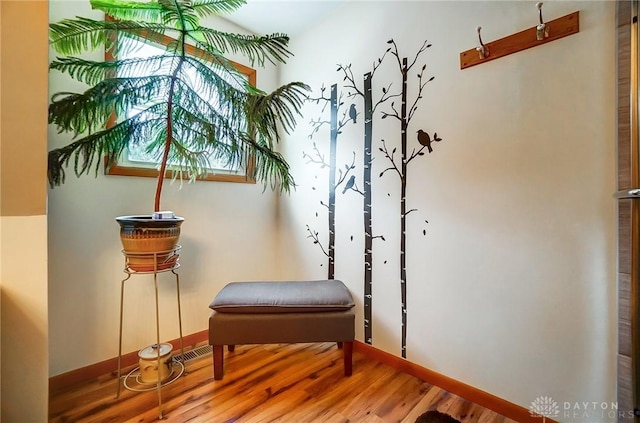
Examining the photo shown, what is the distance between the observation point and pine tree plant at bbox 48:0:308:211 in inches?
43.6

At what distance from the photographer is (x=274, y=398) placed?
1.32 metres

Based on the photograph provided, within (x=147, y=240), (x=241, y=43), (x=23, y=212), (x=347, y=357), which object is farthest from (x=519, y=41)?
(x=23, y=212)

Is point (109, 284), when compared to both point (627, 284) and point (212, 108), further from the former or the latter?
point (627, 284)

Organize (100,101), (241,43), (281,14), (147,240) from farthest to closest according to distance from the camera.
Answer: (281,14), (241,43), (147,240), (100,101)

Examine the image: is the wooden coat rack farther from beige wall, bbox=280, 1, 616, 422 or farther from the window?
the window

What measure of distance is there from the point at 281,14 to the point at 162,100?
4.09 feet

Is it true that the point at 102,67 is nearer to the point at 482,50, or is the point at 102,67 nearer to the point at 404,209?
the point at 404,209

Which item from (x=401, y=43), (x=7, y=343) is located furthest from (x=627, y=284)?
(x=7, y=343)

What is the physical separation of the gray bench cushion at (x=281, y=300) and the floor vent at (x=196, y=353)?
50cm

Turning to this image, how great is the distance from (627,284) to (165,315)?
229cm

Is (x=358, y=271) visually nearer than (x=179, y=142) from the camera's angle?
No

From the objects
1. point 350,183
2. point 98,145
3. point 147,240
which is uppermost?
point 98,145

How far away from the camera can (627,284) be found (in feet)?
2.93

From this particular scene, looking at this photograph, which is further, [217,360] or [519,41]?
[217,360]
